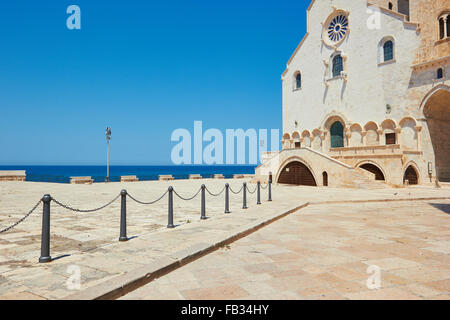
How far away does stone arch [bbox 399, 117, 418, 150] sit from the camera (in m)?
27.0

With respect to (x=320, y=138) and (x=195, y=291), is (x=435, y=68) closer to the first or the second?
(x=320, y=138)

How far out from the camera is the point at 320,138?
3522 centimetres

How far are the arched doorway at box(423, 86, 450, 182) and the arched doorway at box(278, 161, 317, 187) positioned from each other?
1118 cm

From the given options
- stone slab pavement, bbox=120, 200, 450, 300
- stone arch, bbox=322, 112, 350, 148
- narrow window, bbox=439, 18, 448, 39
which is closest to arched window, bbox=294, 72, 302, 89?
stone arch, bbox=322, 112, 350, 148

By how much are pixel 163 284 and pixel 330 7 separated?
126 ft

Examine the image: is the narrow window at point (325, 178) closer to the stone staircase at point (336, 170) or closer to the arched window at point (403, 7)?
the stone staircase at point (336, 170)

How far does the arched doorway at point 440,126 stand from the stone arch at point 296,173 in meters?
11.1

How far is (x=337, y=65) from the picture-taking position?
3409 centimetres

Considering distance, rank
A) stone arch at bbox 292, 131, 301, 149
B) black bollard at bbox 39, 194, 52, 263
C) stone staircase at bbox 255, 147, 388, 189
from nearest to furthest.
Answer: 1. black bollard at bbox 39, 194, 52, 263
2. stone staircase at bbox 255, 147, 388, 189
3. stone arch at bbox 292, 131, 301, 149

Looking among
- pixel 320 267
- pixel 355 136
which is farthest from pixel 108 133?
pixel 320 267

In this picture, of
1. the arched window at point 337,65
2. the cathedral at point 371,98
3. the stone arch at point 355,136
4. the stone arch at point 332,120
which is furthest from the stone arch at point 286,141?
the arched window at point 337,65

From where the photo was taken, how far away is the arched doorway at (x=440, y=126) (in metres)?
26.2

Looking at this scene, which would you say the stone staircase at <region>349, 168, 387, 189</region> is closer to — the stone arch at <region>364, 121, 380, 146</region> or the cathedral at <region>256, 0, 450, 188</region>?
the cathedral at <region>256, 0, 450, 188</region>

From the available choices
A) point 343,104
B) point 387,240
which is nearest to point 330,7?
point 343,104
